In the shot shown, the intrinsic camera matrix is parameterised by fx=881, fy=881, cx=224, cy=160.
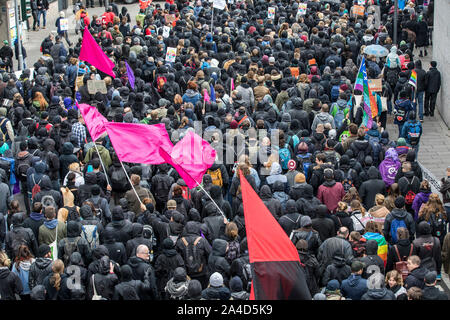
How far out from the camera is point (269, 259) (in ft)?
32.8

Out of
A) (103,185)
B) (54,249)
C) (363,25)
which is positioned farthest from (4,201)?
(363,25)

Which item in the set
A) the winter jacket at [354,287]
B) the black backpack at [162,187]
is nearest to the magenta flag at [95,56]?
the black backpack at [162,187]

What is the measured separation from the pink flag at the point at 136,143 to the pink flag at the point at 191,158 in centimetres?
24

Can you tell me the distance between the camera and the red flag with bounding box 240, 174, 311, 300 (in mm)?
9891

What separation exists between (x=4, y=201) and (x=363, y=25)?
1517 centimetres

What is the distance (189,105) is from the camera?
18.2 m

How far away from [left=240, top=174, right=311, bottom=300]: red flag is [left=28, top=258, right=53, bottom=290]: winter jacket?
3.16 metres

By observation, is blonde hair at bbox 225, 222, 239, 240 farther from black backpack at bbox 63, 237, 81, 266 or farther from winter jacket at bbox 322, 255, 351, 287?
black backpack at bbox 63, 237, 81, 266

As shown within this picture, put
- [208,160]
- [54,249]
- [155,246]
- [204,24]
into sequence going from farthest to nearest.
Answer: [204,24]
[208,160]
[155,246]
[54,249]

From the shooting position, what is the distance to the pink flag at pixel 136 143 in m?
14.2

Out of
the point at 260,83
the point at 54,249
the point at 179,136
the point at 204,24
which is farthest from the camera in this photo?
the point at 204,24

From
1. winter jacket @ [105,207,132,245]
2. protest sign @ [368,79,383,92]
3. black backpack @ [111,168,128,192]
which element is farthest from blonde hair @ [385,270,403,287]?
protest sign @ [368,79,383,92]

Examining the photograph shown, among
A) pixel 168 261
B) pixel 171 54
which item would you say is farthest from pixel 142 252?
pixel 171 54

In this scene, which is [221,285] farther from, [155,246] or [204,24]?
[204,24]
